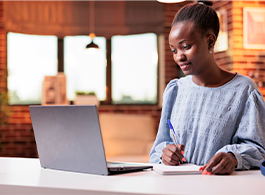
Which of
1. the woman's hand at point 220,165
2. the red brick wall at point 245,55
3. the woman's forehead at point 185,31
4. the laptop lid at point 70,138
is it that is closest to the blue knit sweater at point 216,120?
the woman's hand at point 220,165

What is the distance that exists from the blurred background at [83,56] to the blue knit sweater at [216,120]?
3918 millimetres

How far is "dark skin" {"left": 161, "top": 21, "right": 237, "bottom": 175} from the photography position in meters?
1.14

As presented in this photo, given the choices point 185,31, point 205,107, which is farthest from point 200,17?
point 205,107

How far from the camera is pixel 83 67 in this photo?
539cm

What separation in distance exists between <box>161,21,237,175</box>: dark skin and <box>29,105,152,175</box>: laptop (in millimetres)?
126

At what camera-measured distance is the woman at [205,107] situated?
1.16m

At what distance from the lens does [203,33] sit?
1243 millimetres

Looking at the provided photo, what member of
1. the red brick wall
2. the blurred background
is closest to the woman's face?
the red brick wall

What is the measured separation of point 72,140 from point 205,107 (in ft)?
1.82

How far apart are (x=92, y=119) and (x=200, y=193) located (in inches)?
13.4

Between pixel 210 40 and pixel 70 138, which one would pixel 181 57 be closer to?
pixel 210 40

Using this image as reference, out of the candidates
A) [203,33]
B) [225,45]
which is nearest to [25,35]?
[225,45]

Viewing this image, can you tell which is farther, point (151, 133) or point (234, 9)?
point (151, 133)

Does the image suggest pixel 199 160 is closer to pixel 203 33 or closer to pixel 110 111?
pixel 203 33
